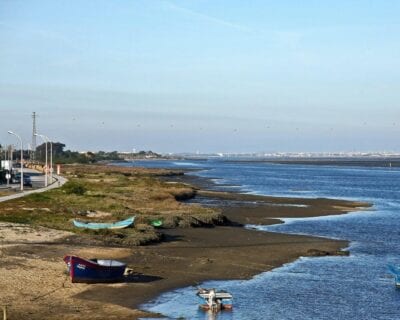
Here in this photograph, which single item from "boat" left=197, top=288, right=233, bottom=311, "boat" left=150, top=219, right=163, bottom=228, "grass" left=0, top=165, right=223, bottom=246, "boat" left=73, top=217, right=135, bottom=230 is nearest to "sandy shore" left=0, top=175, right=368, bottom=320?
"boat" left=150, top=219, right=163, bottom=228

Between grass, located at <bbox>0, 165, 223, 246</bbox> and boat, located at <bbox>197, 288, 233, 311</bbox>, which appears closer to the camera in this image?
boat, located at <bbox>197, 288, 233, 311</bbox>

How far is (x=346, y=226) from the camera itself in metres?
59.1

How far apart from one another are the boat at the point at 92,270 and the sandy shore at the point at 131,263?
0.34 metres

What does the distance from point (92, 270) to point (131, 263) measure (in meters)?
5.76

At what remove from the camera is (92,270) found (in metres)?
29.5

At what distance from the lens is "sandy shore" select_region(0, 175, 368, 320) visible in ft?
84.5

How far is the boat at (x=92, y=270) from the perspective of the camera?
95.5 feet

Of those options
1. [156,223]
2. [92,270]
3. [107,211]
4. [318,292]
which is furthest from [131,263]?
[107,211]

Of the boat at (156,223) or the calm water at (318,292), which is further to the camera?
the boat at (156,223)

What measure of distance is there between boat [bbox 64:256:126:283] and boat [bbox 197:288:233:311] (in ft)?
14.7

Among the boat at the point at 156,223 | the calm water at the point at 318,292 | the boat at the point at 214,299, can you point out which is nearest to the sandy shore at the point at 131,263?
the boat at the point at 156,223

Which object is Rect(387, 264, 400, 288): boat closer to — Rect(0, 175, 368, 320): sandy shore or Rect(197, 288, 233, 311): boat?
Rect(0, 175, 368, 320): sandy shore

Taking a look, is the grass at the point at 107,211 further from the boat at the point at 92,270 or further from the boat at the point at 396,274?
the boat at the point at 396,274

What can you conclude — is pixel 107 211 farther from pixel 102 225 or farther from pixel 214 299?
pixel 214 299
